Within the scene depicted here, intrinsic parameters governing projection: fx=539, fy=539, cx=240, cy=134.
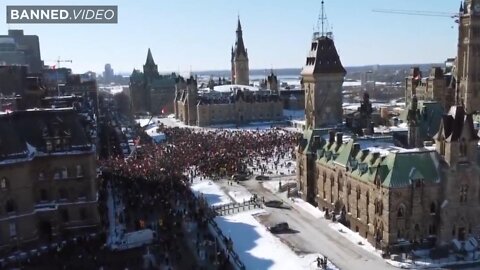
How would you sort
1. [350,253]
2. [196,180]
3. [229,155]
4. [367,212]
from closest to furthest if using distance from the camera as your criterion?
[350,253]
[367,212]
[196,180]
[229,155]

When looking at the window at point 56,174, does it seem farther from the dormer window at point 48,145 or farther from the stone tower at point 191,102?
the stone tower at point 191,102

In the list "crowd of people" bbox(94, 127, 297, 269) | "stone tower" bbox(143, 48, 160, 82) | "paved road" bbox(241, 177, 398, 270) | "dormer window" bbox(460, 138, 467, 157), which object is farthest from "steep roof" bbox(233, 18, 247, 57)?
"dormer window" bbox(460, 138, 467, 157)

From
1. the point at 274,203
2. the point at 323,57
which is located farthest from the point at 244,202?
the point at 323,57

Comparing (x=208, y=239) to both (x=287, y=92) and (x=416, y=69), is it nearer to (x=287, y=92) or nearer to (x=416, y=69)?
(x=416, y=69)

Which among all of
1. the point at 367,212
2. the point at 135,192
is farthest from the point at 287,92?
the point at 367,212

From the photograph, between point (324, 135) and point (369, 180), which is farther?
point (324, 135)

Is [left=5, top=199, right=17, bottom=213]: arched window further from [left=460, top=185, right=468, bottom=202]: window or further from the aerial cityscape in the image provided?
[left=460, top=185, right=468, bottom=202]: window

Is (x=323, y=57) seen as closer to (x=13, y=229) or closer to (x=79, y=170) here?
(x=79, y=170)
